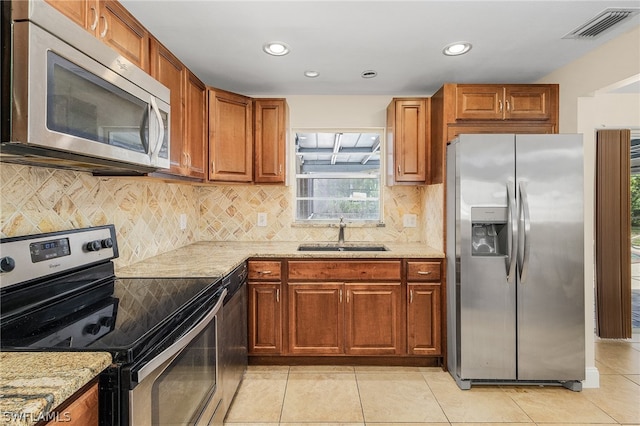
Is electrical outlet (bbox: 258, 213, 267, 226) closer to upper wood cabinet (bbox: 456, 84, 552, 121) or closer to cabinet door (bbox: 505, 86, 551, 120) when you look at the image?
upper wood cabinet (bbox: 456, 84, 552, 121)

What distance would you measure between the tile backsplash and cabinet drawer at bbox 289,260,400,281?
0.71 metres

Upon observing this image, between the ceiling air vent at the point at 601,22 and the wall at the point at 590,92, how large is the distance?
211mm

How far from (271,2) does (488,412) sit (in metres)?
2.73

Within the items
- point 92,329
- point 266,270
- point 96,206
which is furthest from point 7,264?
point 266,270

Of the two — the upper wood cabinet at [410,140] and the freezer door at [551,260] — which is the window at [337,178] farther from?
A: the freezer door at [551,260]

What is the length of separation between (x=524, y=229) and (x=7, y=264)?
9.08 feet

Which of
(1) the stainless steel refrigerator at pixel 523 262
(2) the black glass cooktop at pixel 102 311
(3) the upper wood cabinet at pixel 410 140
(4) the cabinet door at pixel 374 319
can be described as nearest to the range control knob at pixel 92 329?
(2) the black glass cooktop at pixel 102 311

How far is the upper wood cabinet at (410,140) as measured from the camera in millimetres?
2902

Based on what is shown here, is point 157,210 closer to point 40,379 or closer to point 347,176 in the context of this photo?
point 347,176

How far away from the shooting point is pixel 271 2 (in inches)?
69.5

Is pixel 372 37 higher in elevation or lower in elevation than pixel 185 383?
higher

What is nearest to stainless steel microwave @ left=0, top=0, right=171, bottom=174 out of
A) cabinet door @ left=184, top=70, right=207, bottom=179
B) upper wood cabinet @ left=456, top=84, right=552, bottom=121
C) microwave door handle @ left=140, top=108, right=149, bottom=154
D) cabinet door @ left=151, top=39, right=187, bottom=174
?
microwave door handle @ left=140, top=108, right=149, bottom=154

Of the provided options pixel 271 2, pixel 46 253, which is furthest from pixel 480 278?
pixel 46 253

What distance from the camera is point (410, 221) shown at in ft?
10.9
